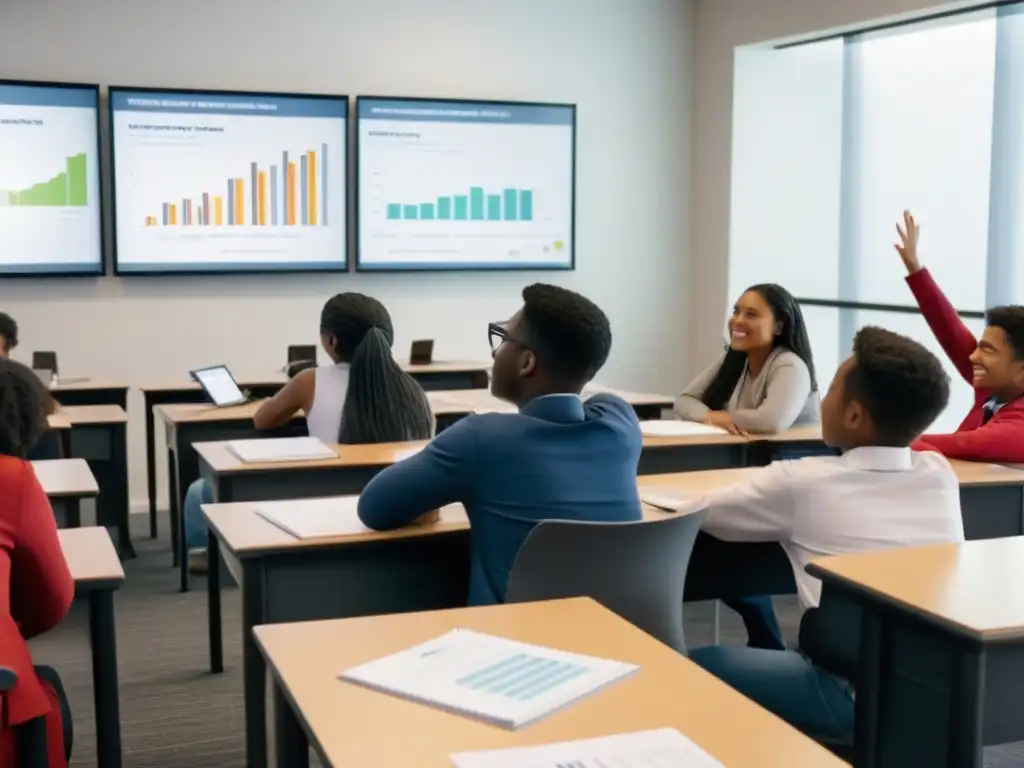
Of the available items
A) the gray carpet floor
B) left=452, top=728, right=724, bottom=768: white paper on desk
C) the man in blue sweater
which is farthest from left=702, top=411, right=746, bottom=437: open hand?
left=452, top=728, right=724, bottom=768: white paper on desk

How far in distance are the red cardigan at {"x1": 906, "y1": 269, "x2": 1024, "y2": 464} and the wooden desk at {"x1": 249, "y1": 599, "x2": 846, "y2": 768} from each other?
1.98m

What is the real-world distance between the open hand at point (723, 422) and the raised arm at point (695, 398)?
0.47 feet

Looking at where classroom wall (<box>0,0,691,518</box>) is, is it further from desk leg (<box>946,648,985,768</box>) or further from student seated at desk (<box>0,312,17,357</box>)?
desk leg (<box>946,648,985,768</box>)

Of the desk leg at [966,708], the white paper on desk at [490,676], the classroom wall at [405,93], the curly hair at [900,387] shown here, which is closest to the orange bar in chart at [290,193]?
the classroom wall at [405,93]

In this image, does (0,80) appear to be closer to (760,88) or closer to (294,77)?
(294,77)

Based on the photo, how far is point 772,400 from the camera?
14.4 ft

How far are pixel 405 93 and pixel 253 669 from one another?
4.93m

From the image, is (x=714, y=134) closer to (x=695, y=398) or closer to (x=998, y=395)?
(x=695, y=398)

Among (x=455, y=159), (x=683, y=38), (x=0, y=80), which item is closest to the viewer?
(x=0, y=80)

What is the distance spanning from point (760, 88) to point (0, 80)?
431 centimetres

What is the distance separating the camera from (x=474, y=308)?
7.32 metres

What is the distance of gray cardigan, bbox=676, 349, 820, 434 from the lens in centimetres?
436

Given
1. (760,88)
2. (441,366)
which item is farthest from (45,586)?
(760,88)

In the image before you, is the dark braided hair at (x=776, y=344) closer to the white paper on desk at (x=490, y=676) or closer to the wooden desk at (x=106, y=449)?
the wooden desk at (x=106, y=449)
